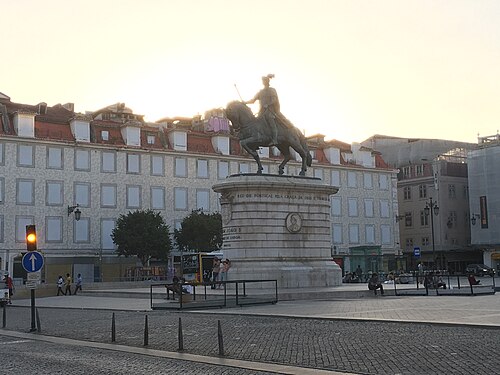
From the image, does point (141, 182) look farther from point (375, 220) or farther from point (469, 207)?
point (469, 207)

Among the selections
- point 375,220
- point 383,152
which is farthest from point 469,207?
point 383,152

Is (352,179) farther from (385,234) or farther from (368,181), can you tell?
(385,234)

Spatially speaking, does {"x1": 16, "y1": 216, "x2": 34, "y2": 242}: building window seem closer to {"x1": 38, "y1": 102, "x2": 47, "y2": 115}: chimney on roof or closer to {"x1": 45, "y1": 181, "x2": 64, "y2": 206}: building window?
{"x1": 45, "y1": 181, "x2": 64, "y2": 206}: building window

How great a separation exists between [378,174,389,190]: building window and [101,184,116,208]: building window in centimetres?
3609

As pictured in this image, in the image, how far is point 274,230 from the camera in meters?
36.5

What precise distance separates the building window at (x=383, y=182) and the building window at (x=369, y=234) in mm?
5614

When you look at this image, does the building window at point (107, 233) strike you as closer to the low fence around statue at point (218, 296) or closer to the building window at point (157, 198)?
the building window at point (157, 198)

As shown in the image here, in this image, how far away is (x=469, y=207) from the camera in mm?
98812

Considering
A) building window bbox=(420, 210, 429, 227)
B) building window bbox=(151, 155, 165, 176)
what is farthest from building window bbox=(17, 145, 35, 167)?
building window bbox=(420, 210, 429, 227)

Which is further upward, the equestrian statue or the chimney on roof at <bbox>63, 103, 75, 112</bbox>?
the chimney on roof at <bbox>63, 103, 75, 112</bbox>

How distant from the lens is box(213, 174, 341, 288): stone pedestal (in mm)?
35906

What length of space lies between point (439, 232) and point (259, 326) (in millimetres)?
79149

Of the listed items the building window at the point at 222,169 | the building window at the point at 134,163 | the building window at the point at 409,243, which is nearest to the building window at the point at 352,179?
the building window at the point at 409,243

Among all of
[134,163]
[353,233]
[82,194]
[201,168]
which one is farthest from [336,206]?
[82,194]
